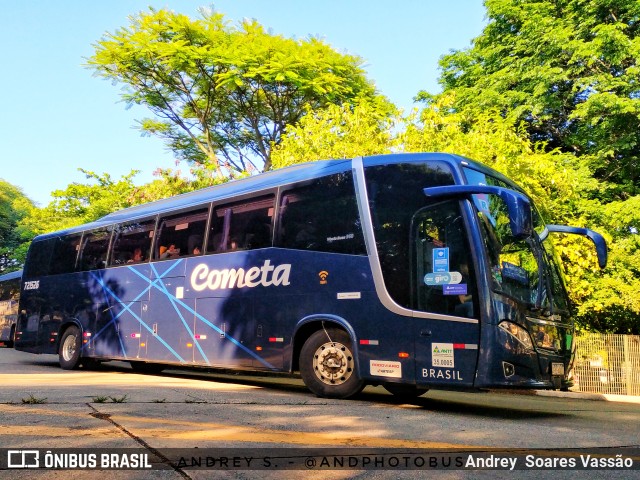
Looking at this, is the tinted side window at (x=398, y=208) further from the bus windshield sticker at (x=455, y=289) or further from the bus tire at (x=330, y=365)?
the bus tire at (x=330, y=365)

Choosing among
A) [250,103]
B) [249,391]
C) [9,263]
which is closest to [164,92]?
[250,103]

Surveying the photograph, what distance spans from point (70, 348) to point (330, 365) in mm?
8549

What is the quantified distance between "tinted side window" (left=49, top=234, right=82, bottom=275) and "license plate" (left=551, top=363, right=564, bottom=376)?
448 inches

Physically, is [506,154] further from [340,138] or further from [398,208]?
[398,208]

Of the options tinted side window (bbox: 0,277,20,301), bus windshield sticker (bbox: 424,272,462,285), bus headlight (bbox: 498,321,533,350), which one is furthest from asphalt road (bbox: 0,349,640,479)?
tinted side window (bbox: 0,277,20,301)

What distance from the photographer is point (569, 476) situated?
4.21 m

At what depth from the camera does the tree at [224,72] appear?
22094 mm

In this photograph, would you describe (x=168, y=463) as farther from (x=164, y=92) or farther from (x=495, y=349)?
(x=164, y=92)

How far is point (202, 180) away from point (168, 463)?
2210cm

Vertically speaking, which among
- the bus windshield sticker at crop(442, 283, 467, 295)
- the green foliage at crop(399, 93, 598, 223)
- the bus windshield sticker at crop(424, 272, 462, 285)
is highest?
the green foliage at crop(399, 93, 598, 223)

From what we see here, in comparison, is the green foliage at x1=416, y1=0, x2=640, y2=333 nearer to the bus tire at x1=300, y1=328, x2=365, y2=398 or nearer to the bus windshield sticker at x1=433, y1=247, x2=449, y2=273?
the bus windshield sticker at x1=433, y1=247, x2=449, y2=273

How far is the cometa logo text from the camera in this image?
31.2 ft

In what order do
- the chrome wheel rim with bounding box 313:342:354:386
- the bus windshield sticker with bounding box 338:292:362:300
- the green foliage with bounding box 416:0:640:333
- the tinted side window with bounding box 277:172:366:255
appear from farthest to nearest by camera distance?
the green foliage with bounding box 416:0:640:333, the tinted side window with bounding box 277:172:366:255, the chrome wheel rim with bounding box 313:342:354:386, the bus windshield sticker with bounding box 338:292:362:300

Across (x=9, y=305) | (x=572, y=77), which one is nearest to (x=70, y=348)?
(x=9, y=305)
